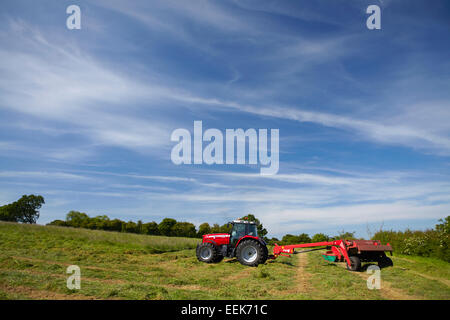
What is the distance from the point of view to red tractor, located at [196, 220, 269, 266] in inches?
581

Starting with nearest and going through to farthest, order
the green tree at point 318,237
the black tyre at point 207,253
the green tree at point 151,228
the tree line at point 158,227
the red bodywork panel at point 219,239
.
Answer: the black tyre at point 207,253, the red bodywork panel at point 219,239, the green tree at point 318,237, the tree line at point 158,227, the green tree at point 151,228

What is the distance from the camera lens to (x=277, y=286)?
10.6 metres

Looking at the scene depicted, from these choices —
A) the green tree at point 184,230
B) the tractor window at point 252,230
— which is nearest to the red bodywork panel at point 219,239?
the tractor window at point 252,230

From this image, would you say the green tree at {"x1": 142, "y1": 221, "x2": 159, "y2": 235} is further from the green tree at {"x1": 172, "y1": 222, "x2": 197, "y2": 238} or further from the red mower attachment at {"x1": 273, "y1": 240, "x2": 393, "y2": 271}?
the red mower attachment at {"x1": 273, "y1": 240, "x2": 393, "y2": 271}

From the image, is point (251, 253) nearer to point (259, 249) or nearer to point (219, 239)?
point (259, 249)

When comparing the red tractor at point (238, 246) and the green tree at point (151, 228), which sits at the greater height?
the red tractor at point (238, 246)

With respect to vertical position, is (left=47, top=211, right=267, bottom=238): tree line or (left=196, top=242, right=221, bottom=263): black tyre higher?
(left=196, top=242, right=221, bottom=263): black tyre

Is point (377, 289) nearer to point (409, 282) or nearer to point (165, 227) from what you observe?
point (409, 282)

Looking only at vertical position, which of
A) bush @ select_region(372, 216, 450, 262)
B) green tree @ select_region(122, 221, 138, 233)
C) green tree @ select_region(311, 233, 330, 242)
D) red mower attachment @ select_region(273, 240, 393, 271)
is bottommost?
green tree @ select_region(122, 221, 138, 233)

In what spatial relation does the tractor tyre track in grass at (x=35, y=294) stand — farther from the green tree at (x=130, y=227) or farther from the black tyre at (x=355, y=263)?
Answer: the green tree at (x=130, y=227)

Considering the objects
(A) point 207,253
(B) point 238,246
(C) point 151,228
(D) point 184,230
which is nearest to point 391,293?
(B) point 238,246

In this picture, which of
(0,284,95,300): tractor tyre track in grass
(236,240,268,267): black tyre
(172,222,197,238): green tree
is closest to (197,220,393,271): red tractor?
(236,240,268,267): black tyre

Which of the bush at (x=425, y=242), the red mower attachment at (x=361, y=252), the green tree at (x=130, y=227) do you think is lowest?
the green tree at (x=130, y=227)

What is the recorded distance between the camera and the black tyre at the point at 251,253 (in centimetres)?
1459
